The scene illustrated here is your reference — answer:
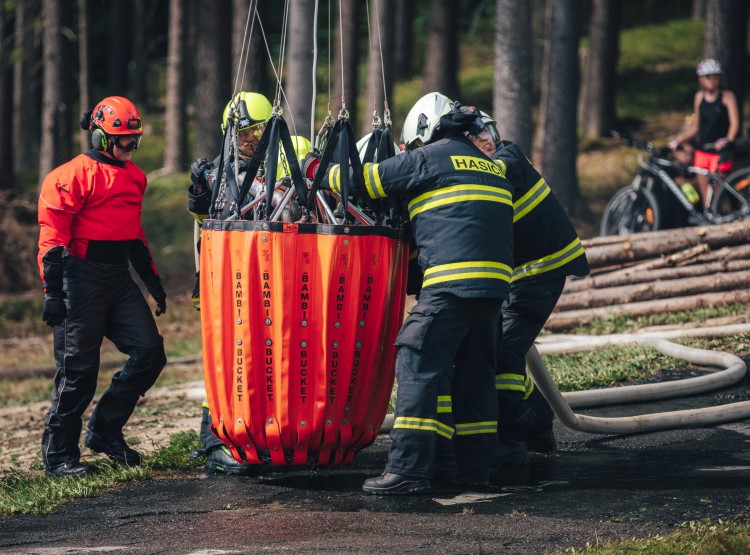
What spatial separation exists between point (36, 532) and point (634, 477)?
307cm

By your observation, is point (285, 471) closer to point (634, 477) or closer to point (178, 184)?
point (634, 477)

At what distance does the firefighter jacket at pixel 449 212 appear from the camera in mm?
5746

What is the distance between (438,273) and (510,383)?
114 cm

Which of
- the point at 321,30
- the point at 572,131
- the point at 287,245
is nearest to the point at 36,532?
the point at 287,245

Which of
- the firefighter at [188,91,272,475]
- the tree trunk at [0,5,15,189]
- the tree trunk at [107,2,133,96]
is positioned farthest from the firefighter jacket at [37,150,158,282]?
the tree trunk at [107,2,133,96]

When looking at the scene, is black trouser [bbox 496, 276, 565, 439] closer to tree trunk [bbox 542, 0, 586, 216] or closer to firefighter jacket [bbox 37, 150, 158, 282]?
firefighter jacket [bbox 37, 150, 158, 282]

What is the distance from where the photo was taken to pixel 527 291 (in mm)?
6691

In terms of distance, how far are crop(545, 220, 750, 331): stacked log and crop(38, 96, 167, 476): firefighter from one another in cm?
502

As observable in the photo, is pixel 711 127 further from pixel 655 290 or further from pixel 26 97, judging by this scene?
pixel 26 97

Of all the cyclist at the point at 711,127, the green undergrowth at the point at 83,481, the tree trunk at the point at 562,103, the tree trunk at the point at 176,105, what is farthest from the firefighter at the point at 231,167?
the tree trunk at the point at 176,105

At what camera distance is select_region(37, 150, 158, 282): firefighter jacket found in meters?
6.58

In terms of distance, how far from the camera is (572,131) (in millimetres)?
16766

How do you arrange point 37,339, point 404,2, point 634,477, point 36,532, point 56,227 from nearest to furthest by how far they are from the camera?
point 36,532
point 634,477
point 56,227
point 37,339
point 404,2

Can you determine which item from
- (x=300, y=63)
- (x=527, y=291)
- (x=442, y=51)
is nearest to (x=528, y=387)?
(x=527, y=291)
